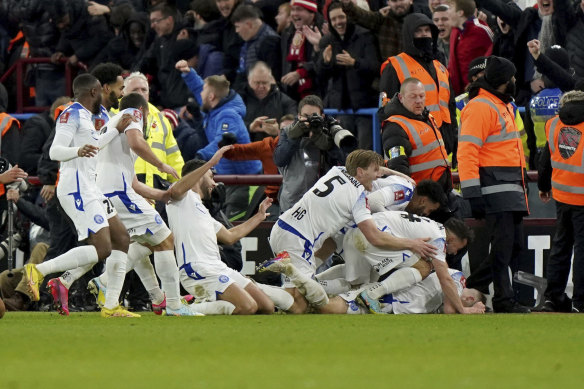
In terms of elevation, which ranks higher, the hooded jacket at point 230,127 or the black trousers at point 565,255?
the hooded jacket at point 230,127

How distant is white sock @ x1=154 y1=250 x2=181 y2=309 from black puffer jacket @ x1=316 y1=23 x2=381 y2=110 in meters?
3.97

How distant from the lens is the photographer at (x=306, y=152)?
12594 millimetres

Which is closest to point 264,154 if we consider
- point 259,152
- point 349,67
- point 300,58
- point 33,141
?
point 259,152

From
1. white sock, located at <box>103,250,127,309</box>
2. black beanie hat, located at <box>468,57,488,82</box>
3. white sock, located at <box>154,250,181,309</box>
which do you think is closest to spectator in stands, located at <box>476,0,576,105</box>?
black beanie hat, located at <box>468,57,488,82</box>

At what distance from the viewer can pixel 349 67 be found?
47.9ft

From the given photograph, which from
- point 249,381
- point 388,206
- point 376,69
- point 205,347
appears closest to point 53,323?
point 205,347

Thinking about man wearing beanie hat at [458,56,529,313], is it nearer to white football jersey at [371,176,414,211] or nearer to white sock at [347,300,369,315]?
white football jersey at [371,176,414,211]

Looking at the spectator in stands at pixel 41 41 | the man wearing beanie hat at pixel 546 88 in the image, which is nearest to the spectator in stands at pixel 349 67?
the man wearing beanie hat at pixel 546 88

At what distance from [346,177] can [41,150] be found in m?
4.68

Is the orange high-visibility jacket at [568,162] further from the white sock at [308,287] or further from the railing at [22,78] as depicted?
the railing at [22,78]

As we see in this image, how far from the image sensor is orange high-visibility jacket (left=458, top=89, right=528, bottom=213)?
12.0m

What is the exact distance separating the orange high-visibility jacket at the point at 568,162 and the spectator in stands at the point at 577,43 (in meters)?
1.96

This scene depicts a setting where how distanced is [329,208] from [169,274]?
157 cm

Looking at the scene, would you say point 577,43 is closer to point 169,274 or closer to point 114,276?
point 169,274
